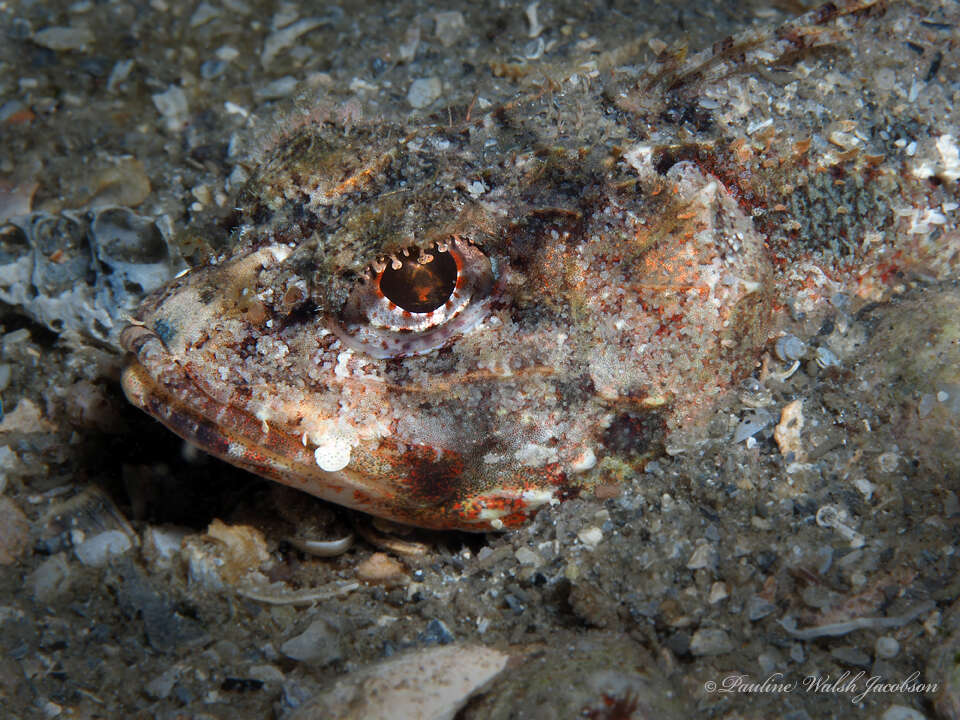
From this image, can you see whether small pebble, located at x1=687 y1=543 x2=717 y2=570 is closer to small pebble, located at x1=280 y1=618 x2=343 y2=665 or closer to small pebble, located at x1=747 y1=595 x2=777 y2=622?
small pebble, located at x1=747 y1=595 x2=777 y2=622

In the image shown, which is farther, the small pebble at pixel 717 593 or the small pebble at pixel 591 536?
the small pebble at pixel 591 536

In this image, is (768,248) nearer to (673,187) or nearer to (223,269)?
(673,187)

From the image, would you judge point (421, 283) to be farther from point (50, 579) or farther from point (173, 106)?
point (173, 106)

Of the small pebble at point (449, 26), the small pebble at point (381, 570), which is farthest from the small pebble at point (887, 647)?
the small pebble at point (449, 26)

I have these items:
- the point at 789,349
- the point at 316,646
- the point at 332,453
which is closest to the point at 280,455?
the point at 332,453

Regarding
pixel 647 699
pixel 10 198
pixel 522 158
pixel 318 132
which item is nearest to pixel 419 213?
pixel 522 158

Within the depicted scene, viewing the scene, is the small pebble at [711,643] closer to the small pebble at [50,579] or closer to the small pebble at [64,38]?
the small pebble at [50,579]

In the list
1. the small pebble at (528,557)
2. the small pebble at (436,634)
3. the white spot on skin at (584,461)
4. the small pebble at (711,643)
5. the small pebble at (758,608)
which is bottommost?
the small pebble at (436,634)
